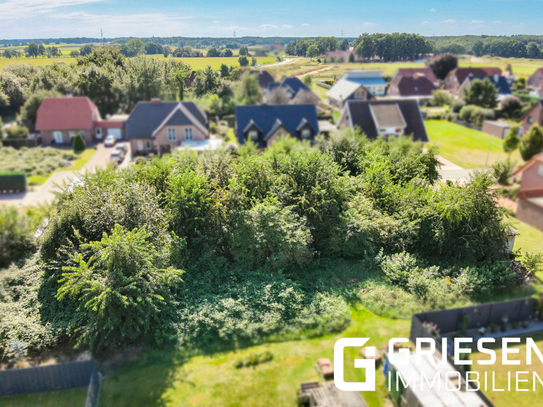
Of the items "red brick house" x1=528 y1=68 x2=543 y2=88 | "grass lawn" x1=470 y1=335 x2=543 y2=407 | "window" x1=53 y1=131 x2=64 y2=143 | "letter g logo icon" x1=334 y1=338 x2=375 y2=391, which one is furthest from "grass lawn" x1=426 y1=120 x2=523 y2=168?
"window" x1=53 y1=131 x2=64 y2=143

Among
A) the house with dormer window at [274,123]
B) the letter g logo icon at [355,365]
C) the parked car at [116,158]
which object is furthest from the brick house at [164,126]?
the letter g logo icon at [355,365]

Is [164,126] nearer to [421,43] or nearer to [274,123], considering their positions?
[274,123]

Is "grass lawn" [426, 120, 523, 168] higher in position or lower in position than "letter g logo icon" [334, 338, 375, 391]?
higher

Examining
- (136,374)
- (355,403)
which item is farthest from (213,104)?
(355,403)

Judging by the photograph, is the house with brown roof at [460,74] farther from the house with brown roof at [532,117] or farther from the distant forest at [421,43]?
the house with brown roof at [532,117]

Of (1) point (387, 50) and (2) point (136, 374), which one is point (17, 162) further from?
(1) point (387, 50)

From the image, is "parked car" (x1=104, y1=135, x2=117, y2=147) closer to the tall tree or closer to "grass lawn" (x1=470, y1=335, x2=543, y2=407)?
"grass lawn" (x1=470, y1=335, x2=543, y2=407)
